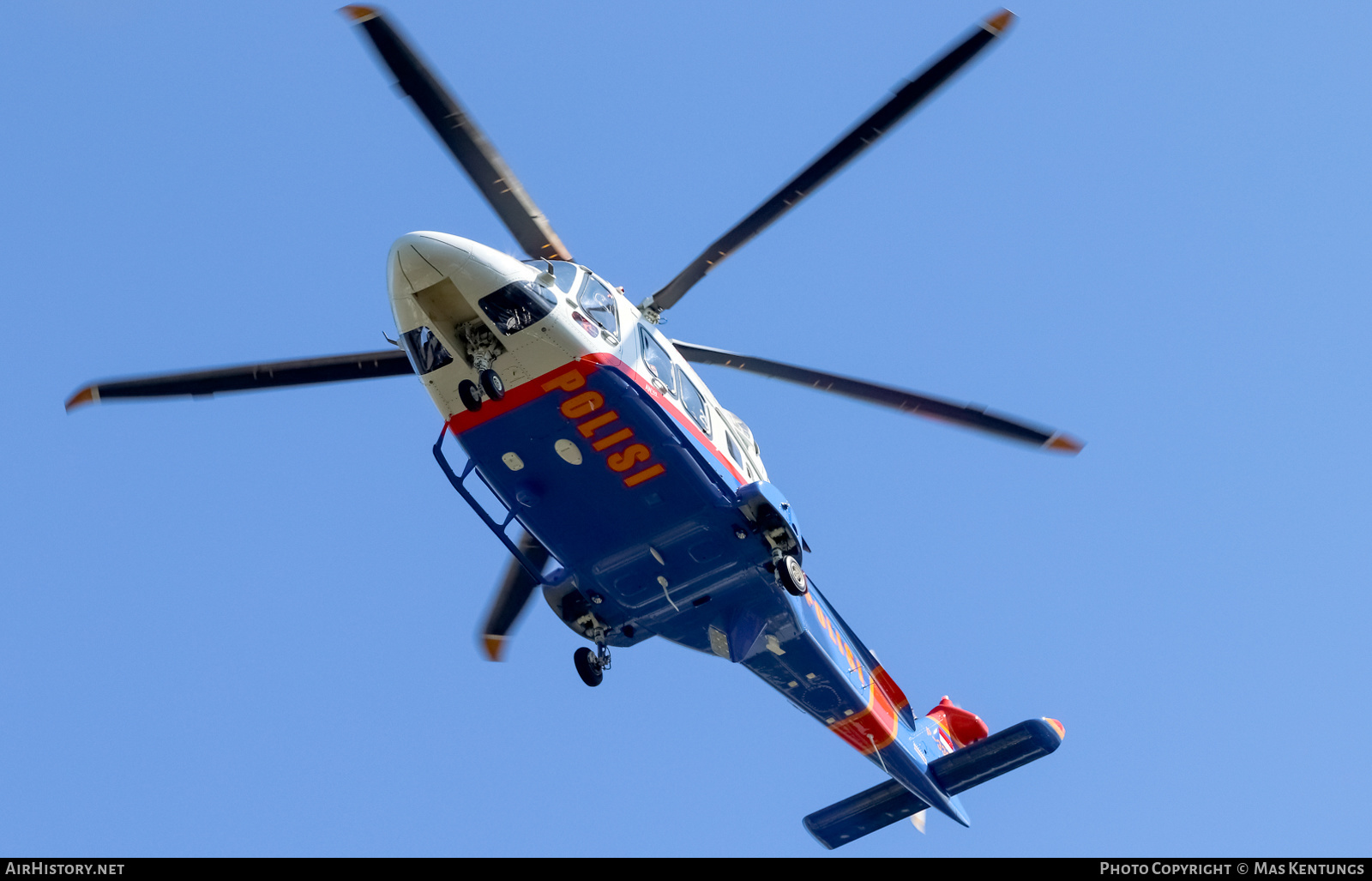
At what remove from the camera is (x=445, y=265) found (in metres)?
17.9

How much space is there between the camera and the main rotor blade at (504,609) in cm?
2341

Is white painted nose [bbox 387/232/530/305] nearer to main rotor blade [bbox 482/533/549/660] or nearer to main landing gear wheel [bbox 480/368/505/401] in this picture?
main landing gear wheel [bbox 480/368/505/401]

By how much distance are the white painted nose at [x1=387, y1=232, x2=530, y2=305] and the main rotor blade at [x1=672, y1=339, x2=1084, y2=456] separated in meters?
4.38

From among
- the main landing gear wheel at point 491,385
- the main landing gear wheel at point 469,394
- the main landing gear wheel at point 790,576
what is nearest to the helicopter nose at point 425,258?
the main landing gear wheel at point 491,385

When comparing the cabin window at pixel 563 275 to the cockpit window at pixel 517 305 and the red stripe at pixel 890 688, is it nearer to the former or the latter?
the cockpit window at pixel 517 305

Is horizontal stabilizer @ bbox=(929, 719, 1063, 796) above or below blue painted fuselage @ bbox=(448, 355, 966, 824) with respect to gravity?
below

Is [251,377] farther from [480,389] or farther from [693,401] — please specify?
[693,401]

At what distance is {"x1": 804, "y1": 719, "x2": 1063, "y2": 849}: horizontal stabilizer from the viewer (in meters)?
25.1

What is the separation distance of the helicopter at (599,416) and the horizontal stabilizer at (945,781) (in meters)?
3.71

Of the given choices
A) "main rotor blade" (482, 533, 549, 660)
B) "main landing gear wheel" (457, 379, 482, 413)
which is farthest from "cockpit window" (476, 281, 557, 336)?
"main rotor blade" (482, 533, 549, 660)

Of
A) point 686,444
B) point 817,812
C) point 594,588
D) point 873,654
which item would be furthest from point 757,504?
point 817,812

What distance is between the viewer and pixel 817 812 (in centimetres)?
2711
